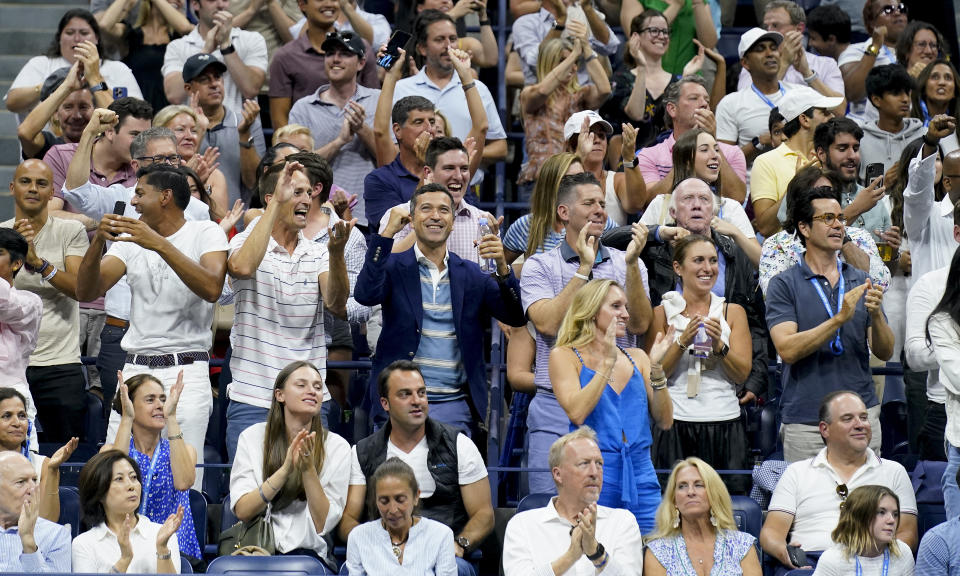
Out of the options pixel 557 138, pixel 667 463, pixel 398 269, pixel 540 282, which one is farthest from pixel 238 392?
pixel 557 138

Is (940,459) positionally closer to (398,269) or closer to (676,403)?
(676,403)

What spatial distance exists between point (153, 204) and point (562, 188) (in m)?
2.00

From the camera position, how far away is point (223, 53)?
9.95 m

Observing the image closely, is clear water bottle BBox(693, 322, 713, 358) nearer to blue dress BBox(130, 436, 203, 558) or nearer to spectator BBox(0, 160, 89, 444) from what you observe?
blue dress BBox(130, 436, 203, 558)

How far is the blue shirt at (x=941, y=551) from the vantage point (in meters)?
6.24

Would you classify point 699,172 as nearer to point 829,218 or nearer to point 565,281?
point 829,218

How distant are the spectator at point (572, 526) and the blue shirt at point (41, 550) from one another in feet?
5.91

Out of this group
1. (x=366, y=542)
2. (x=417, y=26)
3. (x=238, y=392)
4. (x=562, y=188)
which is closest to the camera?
(x=366, y=542)

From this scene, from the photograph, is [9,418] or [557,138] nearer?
[9,418]

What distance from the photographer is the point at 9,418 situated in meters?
6.57

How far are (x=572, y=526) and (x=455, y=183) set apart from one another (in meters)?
2.25

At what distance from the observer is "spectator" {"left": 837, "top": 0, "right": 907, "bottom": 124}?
10.6 m

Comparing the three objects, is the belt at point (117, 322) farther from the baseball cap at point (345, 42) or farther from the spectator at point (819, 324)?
the spectator at point (819, 324)

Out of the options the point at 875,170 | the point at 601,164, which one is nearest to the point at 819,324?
the point at 875,170
